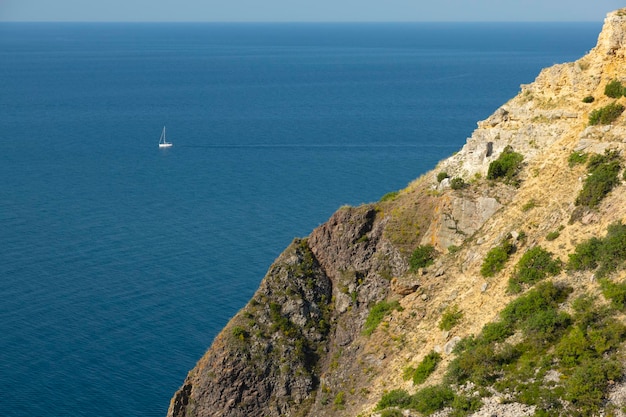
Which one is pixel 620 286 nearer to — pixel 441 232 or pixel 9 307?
pixel 441 232

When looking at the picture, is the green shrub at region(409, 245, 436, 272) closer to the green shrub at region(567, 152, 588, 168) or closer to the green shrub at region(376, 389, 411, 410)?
the green shrub at region(567, 152, 588, 168)

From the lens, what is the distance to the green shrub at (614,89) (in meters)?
51.7

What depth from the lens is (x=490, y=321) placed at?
4378 centimetres

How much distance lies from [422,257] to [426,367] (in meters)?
9.69

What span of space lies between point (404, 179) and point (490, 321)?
306 feet

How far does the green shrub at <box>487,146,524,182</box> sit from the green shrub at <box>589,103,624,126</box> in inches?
181

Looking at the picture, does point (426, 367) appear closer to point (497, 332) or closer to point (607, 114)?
point (497, 332)

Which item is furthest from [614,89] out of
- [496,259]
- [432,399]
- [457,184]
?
[432,399]

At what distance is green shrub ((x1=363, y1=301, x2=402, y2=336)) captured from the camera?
50250 millimetres

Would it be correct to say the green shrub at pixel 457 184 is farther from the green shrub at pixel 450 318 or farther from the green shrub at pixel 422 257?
the green shrub at pixel 450 318

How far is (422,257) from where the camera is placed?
52.1 m

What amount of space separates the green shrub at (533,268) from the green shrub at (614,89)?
11994 mm

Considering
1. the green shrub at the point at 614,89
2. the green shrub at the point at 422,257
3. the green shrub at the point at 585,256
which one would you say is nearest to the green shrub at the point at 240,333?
the green shrub at the point at 422,257

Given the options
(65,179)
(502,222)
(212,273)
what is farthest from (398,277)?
(65,179)
